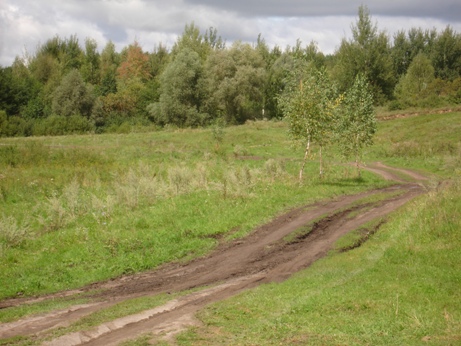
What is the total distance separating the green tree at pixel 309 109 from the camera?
29000 millimetres

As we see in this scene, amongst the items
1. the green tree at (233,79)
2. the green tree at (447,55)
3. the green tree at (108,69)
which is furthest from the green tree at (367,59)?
the green tree at (108,69)

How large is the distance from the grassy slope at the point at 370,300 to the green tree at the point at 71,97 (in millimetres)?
61231

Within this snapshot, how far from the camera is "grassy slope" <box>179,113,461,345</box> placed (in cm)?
954

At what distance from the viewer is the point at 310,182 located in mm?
30047

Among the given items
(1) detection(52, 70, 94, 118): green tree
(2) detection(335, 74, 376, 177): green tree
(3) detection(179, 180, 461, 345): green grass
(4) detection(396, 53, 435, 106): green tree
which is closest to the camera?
(3) detection(179, 180, 461, 345): green grass

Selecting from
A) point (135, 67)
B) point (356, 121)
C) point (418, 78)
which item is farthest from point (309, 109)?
point (135, 67)

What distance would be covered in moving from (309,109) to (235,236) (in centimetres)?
1218

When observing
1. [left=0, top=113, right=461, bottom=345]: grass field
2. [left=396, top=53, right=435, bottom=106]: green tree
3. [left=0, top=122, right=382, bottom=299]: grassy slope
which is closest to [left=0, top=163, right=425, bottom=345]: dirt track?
[left=0, top=113, right=461, bottom=345]: grass field

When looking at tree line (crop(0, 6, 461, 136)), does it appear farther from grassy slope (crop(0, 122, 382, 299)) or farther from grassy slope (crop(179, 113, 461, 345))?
grassy slope (crop(179, 113, 461, 345))

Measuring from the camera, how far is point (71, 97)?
238 ft

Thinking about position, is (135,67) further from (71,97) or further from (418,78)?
(418,78)

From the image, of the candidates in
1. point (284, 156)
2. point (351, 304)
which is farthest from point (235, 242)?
point (284, 156)

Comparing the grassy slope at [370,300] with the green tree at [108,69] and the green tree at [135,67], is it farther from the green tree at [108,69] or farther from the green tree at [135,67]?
the green tree at [135,67]

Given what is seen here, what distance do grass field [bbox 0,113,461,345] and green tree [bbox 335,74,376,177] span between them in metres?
2.08
